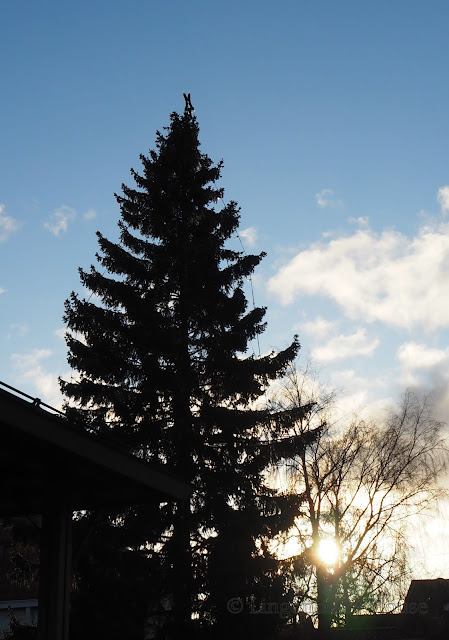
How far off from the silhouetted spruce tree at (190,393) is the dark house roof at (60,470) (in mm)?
5741

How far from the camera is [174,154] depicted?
1903 centimetres

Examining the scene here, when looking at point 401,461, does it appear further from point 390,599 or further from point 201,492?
point 201,492

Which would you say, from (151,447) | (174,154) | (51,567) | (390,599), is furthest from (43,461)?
(390,599)

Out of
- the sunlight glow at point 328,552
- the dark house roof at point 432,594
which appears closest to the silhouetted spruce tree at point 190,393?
the sunlight glow at point 328,552

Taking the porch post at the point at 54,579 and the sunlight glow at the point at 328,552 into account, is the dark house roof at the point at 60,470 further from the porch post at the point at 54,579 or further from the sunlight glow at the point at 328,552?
the sunlight glow at the point at 328,552

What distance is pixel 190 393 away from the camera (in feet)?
52.3

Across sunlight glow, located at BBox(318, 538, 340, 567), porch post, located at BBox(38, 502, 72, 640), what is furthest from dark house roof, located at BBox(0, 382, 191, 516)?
sunlight glow, located at BBox(318, 538, 340, 567)

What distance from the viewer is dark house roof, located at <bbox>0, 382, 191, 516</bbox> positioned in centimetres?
584

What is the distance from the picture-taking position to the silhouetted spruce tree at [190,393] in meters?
14.2

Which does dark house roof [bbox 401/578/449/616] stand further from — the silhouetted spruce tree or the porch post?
the porch post

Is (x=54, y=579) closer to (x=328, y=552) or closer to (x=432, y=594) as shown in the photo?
(x=328, y=552)

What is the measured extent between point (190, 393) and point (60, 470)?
9.01 meters

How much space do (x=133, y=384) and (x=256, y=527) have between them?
4.43m

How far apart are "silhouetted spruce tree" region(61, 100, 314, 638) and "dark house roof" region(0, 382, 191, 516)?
5.74 m
